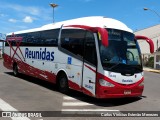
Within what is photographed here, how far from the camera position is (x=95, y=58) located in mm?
11703

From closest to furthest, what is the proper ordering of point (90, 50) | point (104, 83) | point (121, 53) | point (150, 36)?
point (104, 83) → point (121, 53) → point (90, 50) → point (150, 36)

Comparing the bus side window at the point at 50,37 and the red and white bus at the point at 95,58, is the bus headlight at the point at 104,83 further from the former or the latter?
the bus side window at the point at 50,37

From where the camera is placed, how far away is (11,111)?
9.88 metres

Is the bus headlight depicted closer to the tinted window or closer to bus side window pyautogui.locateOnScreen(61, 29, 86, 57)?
bus side window pyautogui.locateOnScreen(61, 29, 86, 57)

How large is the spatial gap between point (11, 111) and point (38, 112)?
32.0 inches

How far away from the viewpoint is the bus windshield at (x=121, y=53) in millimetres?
11617

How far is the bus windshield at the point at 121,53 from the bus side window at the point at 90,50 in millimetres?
334

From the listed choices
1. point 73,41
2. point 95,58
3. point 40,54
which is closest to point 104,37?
point 95,58

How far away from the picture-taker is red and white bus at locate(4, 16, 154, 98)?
11531 millimetres

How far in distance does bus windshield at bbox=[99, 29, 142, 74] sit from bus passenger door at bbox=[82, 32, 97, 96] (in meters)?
0.40

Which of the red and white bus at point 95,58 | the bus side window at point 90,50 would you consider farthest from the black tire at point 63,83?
the bus side window at point 90,50

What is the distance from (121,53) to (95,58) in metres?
1.02

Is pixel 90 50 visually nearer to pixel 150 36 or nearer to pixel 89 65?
pixel 89 65

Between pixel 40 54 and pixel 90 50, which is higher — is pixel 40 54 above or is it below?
below
